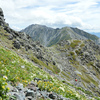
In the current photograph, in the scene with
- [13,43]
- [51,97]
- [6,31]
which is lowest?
[51,97]

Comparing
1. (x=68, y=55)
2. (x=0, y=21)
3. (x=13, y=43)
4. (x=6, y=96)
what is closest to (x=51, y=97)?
(x=6, y=96)

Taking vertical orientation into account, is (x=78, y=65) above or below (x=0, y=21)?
below

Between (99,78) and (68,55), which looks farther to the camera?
(68,55)

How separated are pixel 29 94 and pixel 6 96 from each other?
2.55 meters

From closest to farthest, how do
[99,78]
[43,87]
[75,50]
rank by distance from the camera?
1. [43,87]
2. [99,78]
3. [75,50]

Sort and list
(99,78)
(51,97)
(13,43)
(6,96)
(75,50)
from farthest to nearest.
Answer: (75,50) < (99,78) < (13,43) < (51,97) < (6,96)

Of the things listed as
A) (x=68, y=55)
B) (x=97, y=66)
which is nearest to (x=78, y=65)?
(x=68, y=55)

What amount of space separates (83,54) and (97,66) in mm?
30954

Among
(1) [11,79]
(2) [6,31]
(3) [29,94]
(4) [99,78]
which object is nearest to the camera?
(3) [29,94]

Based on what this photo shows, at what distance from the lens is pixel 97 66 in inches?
7023

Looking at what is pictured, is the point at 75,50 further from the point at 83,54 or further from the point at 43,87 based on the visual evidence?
the point at 43,87

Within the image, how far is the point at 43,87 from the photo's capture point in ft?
36.8

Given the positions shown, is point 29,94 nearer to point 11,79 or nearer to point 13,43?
point 11,79

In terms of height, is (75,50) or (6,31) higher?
(6,31)
